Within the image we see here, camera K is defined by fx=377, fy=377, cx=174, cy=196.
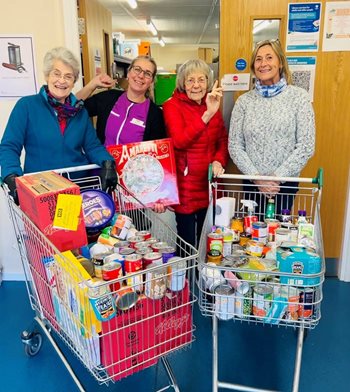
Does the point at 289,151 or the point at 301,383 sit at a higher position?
the point at 289,151

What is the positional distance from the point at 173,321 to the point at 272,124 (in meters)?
1.27

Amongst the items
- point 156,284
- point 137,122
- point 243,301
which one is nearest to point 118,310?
point 156,284

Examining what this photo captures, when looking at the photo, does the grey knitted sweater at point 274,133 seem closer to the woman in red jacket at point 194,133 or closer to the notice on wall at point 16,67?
the woman in red jacket at point 194,133

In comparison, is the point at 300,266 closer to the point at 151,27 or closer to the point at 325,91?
the point at 325,91

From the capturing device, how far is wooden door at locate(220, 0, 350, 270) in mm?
2615

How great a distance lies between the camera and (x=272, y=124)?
85.0 inches

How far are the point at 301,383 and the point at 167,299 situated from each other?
1.06m

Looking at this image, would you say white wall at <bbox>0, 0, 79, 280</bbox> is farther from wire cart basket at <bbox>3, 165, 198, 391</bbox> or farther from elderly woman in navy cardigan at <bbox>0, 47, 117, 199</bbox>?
wire cart basket at <bbox>3, 165, 198, 391</bbox>

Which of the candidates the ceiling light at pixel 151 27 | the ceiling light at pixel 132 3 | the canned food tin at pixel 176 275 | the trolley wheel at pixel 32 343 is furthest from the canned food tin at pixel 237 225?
the ceiling light at pixel 151 27

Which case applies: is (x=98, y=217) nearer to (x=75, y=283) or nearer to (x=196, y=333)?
(x=75, y=283)

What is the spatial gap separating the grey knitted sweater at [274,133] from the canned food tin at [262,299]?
0.90m

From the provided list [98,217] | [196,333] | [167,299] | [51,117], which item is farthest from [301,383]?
[51,117]

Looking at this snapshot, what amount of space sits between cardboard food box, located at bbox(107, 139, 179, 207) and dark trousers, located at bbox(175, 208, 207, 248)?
22cm

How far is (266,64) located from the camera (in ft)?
Answer: 6.95
